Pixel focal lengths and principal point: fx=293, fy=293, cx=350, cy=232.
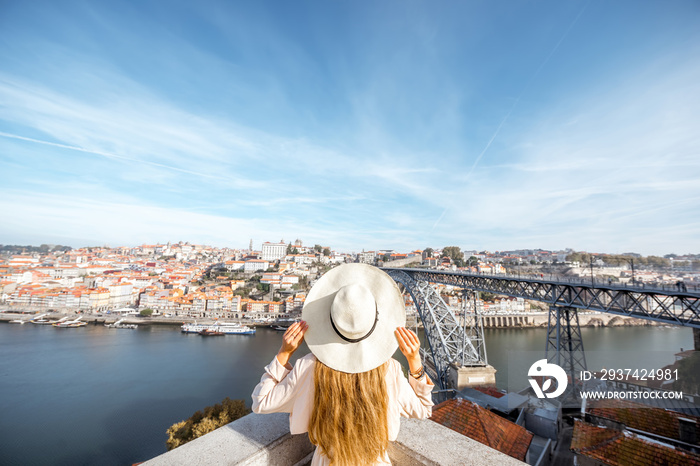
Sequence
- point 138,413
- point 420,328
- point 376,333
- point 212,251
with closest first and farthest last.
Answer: point 376,333 < point 138,413 < point 420,328 < point 212,251

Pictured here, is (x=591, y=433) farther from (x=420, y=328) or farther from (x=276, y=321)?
(x=276, y=321)

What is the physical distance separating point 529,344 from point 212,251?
252 ft

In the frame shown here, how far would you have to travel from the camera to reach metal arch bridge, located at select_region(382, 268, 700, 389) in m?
5.62

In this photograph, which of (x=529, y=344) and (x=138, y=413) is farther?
(x=529, y=344)

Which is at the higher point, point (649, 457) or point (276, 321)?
point (649, 457)

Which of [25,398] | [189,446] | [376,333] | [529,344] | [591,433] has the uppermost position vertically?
[376,333]

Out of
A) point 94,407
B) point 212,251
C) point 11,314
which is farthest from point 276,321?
point 212,251

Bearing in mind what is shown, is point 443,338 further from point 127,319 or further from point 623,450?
point 127,319

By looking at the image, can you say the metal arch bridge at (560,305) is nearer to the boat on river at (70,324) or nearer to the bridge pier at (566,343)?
the bridge pier at (566,343)

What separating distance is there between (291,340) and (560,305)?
29.3 feet

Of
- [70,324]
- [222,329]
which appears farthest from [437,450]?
[70,324]

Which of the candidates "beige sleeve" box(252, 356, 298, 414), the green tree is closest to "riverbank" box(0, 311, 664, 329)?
the green tree

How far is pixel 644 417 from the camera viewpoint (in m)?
5.07

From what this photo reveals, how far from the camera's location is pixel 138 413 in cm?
1252
